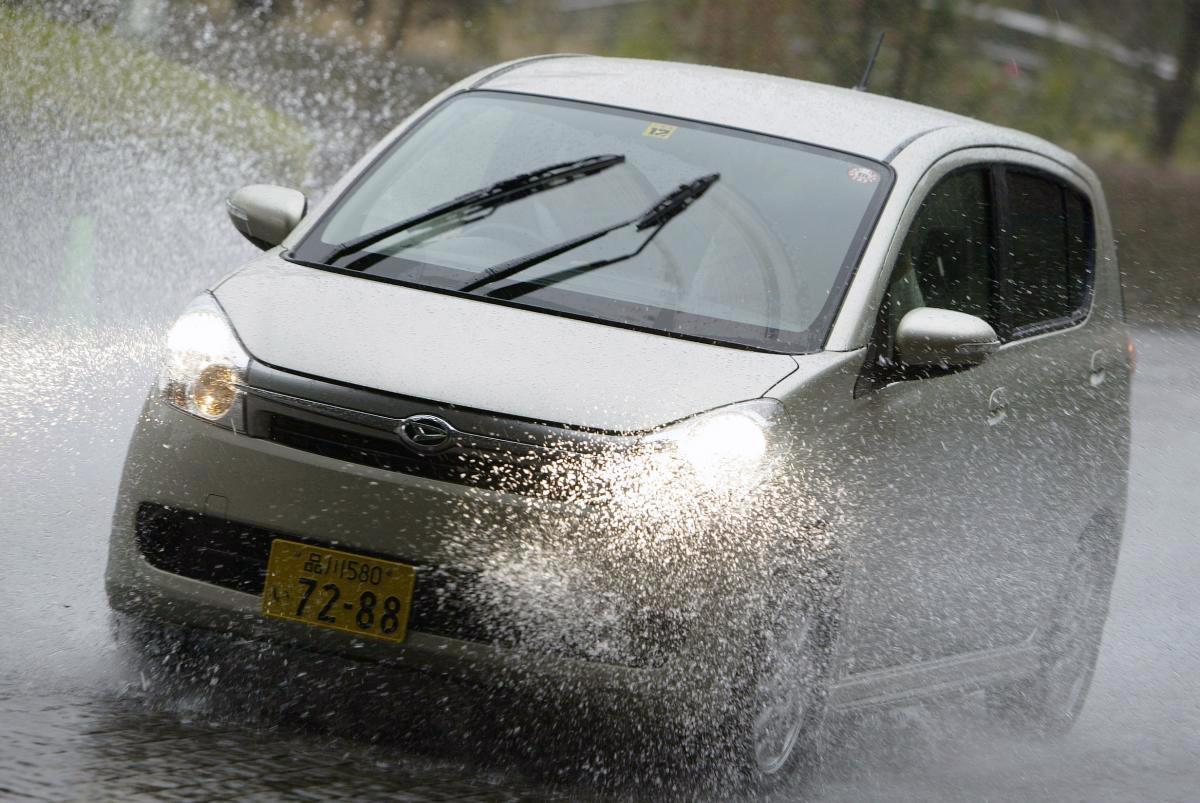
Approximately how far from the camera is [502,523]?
4492mm

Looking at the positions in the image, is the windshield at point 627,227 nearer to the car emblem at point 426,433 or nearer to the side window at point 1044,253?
the car emblem at point 426,433

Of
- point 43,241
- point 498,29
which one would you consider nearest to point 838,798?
point 43,241

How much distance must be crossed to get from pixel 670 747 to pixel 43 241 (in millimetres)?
8276

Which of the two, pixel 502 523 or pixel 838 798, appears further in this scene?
pixel 838 798

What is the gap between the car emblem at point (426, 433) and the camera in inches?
180

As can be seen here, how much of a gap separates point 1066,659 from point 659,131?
7.47ft

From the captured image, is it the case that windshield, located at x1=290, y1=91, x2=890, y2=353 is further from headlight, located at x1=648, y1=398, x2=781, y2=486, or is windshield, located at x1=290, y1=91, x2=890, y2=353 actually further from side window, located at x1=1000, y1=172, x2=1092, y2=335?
side window, located at x1=1000, y1=172, x2=1092, y2=335

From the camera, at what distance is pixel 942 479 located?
5.59m

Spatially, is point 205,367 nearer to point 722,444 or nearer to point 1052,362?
point 722,444

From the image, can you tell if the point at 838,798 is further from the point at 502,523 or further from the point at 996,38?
the point at 996,38

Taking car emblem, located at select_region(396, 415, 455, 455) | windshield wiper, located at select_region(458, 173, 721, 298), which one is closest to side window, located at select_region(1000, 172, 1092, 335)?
windshield wiper, located at select_region(458, 173, 721, 298)

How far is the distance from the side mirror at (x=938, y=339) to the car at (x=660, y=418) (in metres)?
0.01

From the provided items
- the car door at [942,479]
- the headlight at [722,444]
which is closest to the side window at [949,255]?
the car door at [942,479]

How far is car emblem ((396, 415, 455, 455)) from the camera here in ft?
15.0
